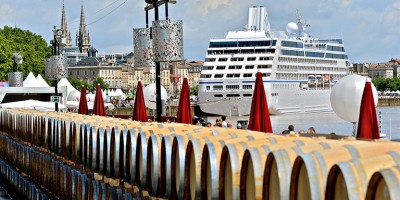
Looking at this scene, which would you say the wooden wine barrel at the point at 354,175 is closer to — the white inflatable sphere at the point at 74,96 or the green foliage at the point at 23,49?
the white inflatable sphere at the point at 74,96

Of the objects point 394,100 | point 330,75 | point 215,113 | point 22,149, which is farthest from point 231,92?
point 394,100

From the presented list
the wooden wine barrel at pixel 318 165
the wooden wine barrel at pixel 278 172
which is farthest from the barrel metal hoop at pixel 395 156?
the wooden wine barrel at pixel 278 172

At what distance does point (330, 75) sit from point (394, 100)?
242ft

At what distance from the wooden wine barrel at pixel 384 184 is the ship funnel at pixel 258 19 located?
3508 inches

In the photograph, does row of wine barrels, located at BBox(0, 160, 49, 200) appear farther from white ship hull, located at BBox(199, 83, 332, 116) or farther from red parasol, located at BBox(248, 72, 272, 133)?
white ship hull, located at BBox(199, 83, 332, 116)

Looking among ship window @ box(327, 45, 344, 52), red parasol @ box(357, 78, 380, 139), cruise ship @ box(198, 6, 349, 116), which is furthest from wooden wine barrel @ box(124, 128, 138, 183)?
ship window @ box(327, 45, 344, 52)

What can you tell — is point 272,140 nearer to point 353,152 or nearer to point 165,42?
point 353,152

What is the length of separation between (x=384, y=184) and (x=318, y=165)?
813 mm

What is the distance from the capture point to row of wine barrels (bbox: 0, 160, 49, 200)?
15.1 meters

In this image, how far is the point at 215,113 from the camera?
272ft

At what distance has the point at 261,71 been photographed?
8831cm

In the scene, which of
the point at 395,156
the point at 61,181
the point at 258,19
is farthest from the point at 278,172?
the point at 258,19

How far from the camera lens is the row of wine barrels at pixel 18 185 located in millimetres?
15095

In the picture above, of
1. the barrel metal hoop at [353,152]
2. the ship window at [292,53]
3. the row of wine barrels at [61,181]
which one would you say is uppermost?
the ship window at [292,53]
